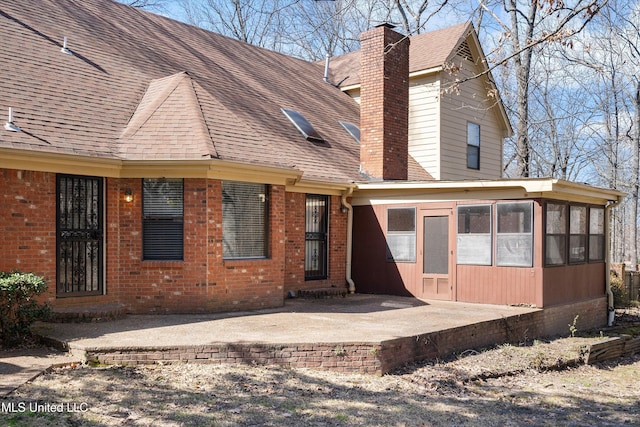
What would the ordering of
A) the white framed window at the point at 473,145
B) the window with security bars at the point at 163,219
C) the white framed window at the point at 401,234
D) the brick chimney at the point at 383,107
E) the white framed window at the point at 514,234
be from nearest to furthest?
the window with security bars at the point at 163,219 < the white framed window at the point at 514,234 < the white framed window at the point at 401,234 < the brick chimney at the point at 383,107 < the white framed window at the point at 473,145

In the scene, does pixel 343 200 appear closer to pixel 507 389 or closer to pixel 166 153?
pixel 166 153

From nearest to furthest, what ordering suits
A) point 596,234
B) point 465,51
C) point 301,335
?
point 301,335
point 596,234
point 465,51

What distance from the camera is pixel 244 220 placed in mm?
10805

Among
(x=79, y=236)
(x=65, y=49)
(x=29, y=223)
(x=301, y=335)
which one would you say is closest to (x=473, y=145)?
(x=65, y=49)

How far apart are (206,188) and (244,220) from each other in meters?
1.05

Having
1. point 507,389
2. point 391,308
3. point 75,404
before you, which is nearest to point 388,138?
point 391,308

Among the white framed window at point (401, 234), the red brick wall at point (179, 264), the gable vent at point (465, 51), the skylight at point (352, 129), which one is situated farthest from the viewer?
the gable vent at point (465, 51)

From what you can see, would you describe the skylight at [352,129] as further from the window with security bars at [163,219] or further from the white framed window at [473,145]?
the window with security bars at [163,219]

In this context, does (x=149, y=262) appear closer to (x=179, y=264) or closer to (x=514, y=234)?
(x=179, y=264)

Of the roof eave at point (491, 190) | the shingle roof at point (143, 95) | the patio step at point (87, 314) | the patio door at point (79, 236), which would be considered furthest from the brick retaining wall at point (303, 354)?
the roof eave at point (491, 190)

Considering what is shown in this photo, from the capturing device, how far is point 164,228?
33.6 feet

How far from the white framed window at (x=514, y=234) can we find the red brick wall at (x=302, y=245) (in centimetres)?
357

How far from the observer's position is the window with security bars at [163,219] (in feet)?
33.5

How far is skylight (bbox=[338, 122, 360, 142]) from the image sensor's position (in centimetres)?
1623
